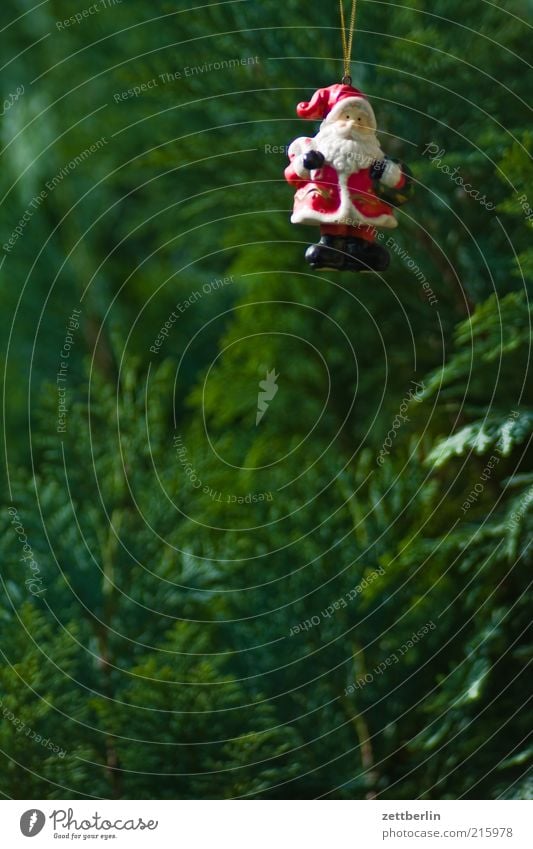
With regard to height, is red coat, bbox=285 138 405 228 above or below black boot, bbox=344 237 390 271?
above

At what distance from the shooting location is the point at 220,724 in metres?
0.76

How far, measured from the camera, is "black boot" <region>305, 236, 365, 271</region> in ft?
2.26

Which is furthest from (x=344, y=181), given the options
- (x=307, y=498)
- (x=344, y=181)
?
(x=307, y=498)

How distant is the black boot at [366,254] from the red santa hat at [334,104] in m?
0.07

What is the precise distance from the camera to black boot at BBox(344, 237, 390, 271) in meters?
0.70

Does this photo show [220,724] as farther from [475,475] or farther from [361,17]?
[361,17]

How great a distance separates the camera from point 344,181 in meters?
0.69

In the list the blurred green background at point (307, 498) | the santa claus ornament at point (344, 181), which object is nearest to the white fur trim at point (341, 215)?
the santa claus ornament at point (344, 181)

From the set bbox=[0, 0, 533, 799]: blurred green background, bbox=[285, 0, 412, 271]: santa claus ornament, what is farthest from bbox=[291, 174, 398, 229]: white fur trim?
bbox=[0, 0, 533, 799]: blurred green background

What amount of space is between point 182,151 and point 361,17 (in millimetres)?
186

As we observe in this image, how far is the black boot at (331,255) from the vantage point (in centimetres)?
69

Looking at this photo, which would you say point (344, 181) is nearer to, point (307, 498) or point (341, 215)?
point (341, 215)

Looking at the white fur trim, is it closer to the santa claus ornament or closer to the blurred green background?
the santa claus ornament
